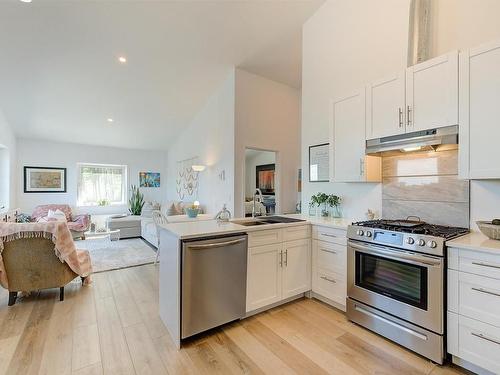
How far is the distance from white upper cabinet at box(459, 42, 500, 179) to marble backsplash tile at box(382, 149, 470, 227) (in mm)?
349

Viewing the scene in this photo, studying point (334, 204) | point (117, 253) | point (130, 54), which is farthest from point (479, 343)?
point (130, 54)

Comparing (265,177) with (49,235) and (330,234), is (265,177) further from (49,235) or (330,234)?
(49,235)

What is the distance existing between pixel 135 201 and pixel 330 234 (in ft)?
21.5

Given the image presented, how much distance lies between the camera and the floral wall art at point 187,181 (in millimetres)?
6375

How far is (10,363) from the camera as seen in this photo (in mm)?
1743

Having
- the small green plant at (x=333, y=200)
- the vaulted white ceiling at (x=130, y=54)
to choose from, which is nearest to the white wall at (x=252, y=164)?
the vaulted white ceiling at (x=130, y=54)

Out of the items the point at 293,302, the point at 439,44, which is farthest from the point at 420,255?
the point at 439,44

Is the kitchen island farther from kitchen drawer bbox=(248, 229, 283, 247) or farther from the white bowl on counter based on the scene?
the white bowl on counter

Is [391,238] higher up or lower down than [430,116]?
lower down

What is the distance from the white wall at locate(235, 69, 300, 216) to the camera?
4.70 meters

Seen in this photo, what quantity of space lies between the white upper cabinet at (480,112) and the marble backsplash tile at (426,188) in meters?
0.35

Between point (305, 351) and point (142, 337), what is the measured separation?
1.35 m

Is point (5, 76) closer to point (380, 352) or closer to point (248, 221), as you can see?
point (248, 221)

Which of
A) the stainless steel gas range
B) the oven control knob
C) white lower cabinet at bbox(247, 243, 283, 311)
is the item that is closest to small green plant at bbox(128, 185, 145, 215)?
white lower cabinet at bbox(247, 243, 283, 311)
